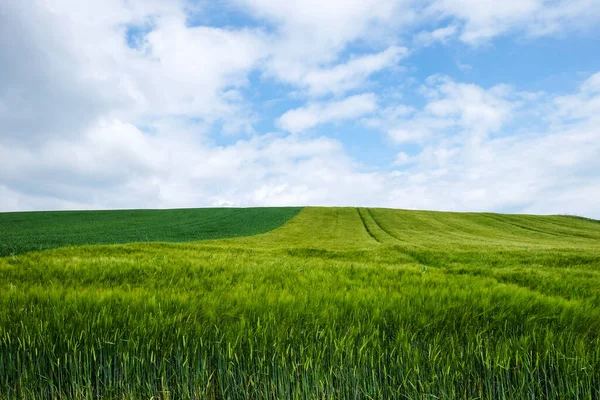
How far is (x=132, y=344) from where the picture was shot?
9.94 feet

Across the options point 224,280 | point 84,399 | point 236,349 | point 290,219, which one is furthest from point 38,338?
point 290,219

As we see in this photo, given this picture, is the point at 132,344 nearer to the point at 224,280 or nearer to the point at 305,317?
the point at 305,317

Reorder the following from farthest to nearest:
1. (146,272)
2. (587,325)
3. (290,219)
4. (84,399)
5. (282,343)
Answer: (290,219), (146,272), (587,325), (282,343), (84,399)

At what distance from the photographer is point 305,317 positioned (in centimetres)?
352

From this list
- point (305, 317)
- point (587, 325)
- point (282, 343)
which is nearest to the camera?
point (282, 343)

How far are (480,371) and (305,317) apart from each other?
1578mm

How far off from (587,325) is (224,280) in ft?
16.5

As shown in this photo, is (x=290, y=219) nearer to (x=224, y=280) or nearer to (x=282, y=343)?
(x=224, y=280)

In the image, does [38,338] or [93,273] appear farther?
[93,273]

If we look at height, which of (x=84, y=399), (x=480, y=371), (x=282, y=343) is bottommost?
(x=84, y=399)

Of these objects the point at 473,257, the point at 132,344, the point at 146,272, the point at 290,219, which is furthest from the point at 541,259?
the point at 290,219

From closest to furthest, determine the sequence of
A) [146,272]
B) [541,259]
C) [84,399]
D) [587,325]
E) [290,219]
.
→ [84,399]
[587,325]
[146,272]
[541,259]
[290,219]

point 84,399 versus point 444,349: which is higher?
point 444,349

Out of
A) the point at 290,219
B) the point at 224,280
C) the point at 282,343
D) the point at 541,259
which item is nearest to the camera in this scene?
the point at 282,343
